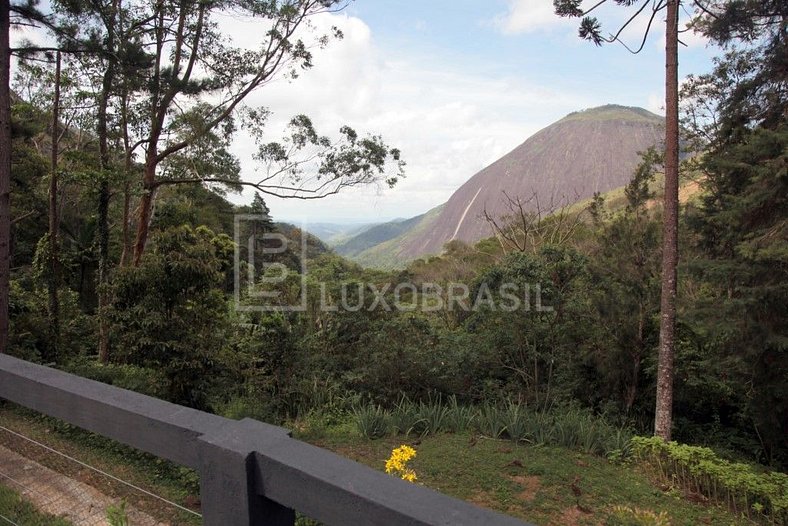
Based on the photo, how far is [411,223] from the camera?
127438mm

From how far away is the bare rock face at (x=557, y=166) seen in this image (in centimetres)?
6881

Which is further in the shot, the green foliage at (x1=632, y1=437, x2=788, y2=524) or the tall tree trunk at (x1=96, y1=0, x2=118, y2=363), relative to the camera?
the tall tree trunk at (x1=96, y1=0, x2=118, y2=363)

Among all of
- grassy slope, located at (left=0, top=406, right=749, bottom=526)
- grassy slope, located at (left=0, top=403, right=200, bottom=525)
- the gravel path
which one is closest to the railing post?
grassy slope, located at (left=0, top=403, right=200, bottom=525)

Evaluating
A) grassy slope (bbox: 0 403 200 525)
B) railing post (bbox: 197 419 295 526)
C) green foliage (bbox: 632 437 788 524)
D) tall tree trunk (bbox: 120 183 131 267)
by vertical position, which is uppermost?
tall tree trunk (bbox: 120 183 131 267)

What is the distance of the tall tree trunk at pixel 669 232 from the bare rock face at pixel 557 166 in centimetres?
5750

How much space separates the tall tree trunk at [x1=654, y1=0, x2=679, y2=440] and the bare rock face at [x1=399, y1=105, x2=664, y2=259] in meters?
57.5

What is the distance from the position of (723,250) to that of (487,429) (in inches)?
178

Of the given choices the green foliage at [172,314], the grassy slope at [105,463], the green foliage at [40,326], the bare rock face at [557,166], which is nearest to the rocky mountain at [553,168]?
the bare rock face at [557,166]

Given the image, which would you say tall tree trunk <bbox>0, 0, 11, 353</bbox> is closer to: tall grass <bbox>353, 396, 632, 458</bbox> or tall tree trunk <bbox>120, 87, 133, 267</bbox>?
tall tree trunk <bbox>120, 87, 133, 267</bbox>

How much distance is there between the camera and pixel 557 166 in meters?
75.7

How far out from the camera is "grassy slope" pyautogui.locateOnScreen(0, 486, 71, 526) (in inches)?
78.6

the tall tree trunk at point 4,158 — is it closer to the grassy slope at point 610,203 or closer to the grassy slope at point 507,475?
the grassy slope at point 507,475

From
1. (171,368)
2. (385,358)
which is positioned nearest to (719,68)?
(385,358)

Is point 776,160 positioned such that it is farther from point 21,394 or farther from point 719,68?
point 21,394
